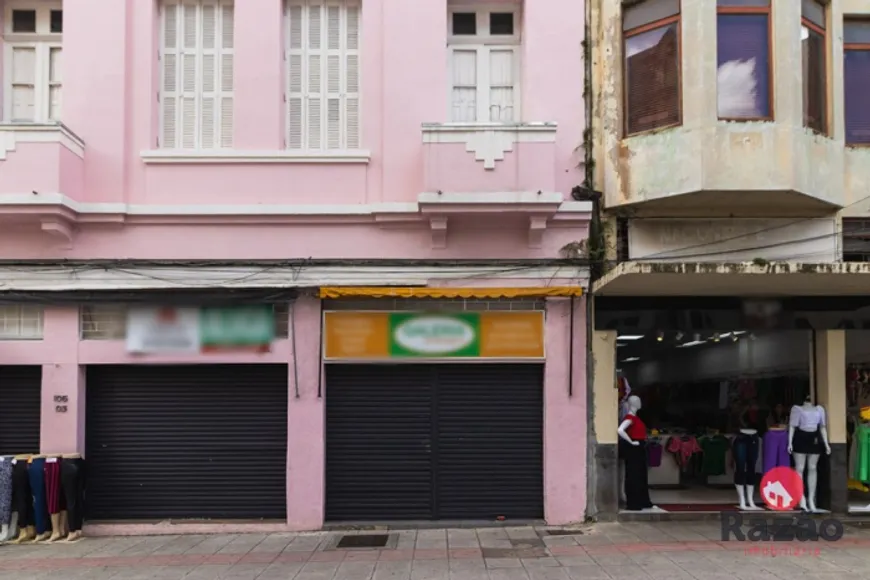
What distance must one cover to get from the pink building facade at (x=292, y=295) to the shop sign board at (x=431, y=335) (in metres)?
0.04

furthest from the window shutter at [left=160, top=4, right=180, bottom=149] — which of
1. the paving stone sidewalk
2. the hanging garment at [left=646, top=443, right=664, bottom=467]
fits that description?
the hanging garment at [left=646, top=443, right=664, bottom=467]

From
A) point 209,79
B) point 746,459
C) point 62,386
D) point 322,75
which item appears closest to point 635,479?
point 746,459

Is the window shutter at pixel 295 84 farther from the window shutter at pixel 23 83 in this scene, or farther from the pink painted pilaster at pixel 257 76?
the window shutter at pixel 23 83

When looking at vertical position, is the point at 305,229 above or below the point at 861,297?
above

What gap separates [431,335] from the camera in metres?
10.7

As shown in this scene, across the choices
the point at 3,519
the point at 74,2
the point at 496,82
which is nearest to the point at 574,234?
the point at 496,82

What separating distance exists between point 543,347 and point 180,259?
5.08 metres

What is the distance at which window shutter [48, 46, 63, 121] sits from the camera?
11.2 meters

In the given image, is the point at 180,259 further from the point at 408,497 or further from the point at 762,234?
the point at 762,234

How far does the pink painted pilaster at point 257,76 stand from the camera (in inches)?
424

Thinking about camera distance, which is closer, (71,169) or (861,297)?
(71,169)

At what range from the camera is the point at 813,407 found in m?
11.1

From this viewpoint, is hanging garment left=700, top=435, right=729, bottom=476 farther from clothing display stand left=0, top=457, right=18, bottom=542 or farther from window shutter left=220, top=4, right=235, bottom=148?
clothing display stand left=0, top=457, right=18, bottom=542

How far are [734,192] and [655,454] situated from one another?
14.8 ft
